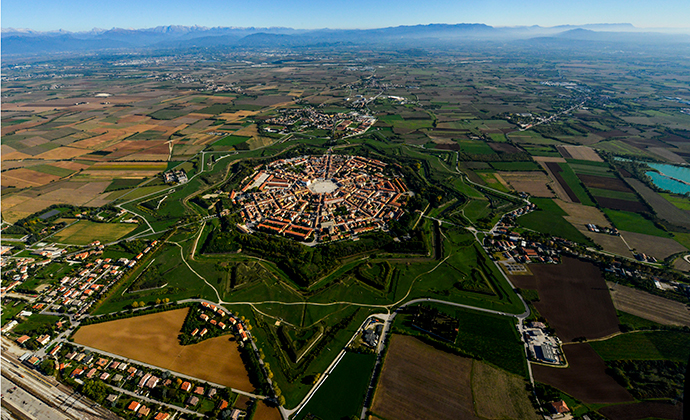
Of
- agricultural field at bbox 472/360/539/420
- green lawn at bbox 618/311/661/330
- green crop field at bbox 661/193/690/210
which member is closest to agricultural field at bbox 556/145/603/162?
green crop field at bbox 661/193/690/210

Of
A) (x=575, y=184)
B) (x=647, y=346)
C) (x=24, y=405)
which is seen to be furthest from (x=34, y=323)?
(x=575, y=184)

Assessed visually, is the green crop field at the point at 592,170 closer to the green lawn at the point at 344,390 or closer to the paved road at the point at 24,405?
the green lawn at the point at 344,390

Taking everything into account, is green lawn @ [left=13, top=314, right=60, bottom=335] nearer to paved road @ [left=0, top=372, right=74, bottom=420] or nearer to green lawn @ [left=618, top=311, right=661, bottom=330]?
paved road @ [left=0, top=372, right=74, bottom=420]

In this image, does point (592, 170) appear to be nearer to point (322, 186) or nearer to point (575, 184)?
point (575, 184)

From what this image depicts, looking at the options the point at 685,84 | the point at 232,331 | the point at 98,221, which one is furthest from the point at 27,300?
the point at 685,84

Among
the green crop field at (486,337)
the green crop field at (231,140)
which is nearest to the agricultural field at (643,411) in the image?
the green crop field at (486,337)
